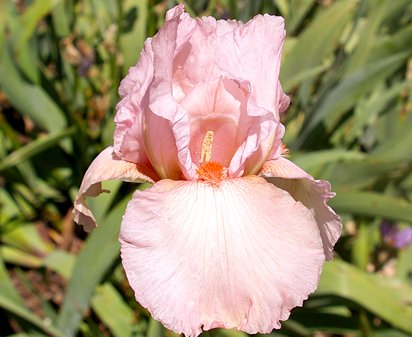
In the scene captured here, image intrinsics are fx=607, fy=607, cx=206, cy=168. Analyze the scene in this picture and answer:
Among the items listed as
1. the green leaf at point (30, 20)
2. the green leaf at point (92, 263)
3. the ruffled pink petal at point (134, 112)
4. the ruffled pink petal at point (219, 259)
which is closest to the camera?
the ruffled pink petal at point (219, 259)

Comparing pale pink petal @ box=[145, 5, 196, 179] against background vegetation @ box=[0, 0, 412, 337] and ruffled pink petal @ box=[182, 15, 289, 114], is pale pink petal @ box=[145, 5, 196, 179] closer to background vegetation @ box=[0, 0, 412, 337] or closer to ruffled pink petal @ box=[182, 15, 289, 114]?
ruffled pink petal @ box=[182, 15, 289, 114]

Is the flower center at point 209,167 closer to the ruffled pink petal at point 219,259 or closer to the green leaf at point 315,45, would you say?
the ruffled pink petal at point 219,259

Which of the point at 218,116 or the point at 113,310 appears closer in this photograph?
the point at 218,116

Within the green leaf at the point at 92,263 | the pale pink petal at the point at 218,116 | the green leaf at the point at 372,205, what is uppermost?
the pale pink petal at the point at 218,116

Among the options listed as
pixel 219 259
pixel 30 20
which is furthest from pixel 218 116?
pixel 30 20

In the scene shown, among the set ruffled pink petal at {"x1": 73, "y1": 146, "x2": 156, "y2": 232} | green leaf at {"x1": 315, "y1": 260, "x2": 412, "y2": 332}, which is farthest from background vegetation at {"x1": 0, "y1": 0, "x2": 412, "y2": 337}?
ruffled pink petal at {"x1": 73, "y1": 146, "x2": 156, "y2": 232}

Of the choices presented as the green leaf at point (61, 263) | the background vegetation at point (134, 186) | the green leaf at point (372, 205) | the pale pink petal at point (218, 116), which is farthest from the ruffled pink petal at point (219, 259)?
the green leaf at point (61, 263)

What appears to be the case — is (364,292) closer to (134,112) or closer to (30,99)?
(134,112)

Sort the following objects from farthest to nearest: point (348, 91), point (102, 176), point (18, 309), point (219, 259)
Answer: point (348, 91), point (18, 309), point (102, 176), point (219, 259)
